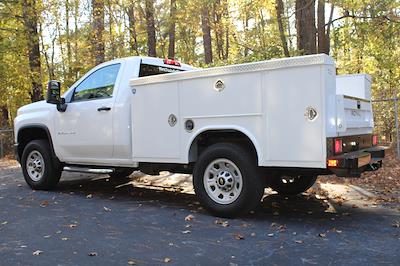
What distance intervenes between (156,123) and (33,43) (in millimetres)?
14559

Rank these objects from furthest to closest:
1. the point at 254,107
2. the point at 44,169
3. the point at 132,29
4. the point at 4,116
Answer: the point at 4,116, the point at 132,29, the point at 44,169, the point at 254,107

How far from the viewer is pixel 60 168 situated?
27.0 ft

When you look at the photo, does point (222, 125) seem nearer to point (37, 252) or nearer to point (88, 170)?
point (37, 252)

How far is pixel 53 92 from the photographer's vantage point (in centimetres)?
766

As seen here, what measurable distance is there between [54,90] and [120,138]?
5.28ft

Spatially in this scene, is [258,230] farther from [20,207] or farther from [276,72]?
[20,207]

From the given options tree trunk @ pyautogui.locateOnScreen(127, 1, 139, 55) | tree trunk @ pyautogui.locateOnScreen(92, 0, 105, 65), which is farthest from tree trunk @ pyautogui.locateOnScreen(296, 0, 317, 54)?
tree trunk @ pyautogui.locateOnScreen(127, 1, 139, 55)

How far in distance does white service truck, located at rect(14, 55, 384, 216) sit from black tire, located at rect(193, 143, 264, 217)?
0.01 meters

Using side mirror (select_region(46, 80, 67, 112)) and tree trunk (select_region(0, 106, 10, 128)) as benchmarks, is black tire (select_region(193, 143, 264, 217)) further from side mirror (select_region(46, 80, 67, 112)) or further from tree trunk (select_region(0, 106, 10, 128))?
tree trunk (select_region(0, 106, 10, 128))

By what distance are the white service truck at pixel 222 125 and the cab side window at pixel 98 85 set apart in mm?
23

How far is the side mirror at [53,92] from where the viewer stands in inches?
301

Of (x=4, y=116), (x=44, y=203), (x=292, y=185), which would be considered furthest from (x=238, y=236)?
(x=4, y=116)

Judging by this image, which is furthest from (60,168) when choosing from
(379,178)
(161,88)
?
(379,178)

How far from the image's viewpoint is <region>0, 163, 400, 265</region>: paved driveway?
428 cm
